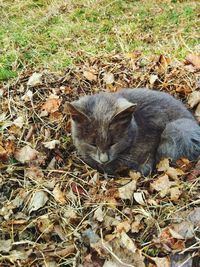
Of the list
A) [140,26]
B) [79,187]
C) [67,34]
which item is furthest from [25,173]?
[140,26]

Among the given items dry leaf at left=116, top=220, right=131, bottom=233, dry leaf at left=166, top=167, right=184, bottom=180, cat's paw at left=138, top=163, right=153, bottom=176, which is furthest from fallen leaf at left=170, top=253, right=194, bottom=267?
cat's paw at left=138, top=163, right=153, bottom=176

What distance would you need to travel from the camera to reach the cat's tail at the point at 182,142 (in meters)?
4.45

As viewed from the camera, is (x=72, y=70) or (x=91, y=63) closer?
(x=72, y=70)

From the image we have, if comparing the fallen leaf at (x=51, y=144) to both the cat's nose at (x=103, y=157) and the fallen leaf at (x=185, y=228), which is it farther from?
the fallen leaf at (x=185, y=228)

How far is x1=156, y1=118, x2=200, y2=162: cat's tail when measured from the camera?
14.6 feet

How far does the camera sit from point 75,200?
4.07 metres

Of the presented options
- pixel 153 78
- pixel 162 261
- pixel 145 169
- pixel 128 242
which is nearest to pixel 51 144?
pixel 145 169

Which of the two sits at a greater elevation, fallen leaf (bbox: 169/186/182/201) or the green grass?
fallen leaf (bbox: 169/186/182/201)


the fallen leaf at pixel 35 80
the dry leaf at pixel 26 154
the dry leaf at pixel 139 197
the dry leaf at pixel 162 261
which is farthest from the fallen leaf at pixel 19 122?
the dry leaf at pixel 162 261

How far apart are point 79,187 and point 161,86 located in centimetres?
176

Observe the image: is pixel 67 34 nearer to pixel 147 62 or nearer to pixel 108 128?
pixel 147 62

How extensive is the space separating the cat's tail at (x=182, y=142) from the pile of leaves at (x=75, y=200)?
89 millimetres

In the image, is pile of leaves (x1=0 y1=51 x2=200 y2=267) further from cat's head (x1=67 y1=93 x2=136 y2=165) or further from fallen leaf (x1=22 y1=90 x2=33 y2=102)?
cat's head (x1=67 y1=93 x2=136 y2=165)

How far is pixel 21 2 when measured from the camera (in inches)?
390
